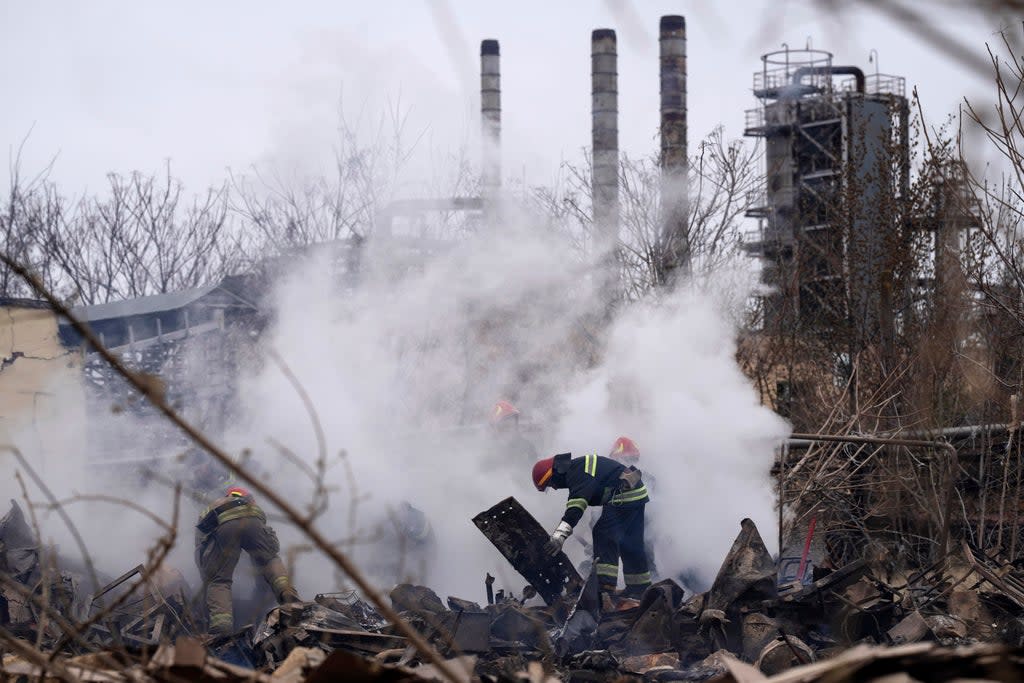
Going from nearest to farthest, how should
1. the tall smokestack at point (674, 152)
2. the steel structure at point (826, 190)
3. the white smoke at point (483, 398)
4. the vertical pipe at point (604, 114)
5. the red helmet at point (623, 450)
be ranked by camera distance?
1. the red helmet at point (623, 450)
2. the white smoke at point (483, 398)
3. the steel structure at point (826, 190)
4. the tall smokestack at point (674, 152)
5. the vertical pipe at point (604, 114)

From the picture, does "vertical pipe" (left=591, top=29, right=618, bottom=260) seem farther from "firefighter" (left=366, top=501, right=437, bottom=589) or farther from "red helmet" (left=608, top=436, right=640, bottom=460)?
"firefighter" (left=366, top=501, right=437, bottom=589)

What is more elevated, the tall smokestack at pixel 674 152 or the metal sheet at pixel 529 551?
the tall smokestack at pixel 674 152

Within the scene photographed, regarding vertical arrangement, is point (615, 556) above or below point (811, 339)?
below

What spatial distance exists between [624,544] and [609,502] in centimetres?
45

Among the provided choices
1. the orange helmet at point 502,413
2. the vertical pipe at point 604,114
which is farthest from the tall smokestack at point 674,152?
the orange helmet at point 502,413

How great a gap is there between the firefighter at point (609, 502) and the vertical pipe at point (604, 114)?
15.7 metres

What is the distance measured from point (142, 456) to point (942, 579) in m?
8.86

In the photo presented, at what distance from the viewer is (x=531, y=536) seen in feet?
31.7

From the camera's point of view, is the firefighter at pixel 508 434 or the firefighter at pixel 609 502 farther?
the firefighter at pixel 508 434

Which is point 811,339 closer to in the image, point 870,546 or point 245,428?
A: point 870,546

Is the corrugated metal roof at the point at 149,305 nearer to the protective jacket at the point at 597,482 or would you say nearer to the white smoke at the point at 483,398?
the white smoke at the point at 483,398

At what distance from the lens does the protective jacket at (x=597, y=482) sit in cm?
997

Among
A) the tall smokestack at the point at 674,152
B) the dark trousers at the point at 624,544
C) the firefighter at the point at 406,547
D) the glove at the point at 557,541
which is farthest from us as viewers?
the tall smokestack at the point at 674,152

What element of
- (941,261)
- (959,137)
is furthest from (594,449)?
(959,137)
